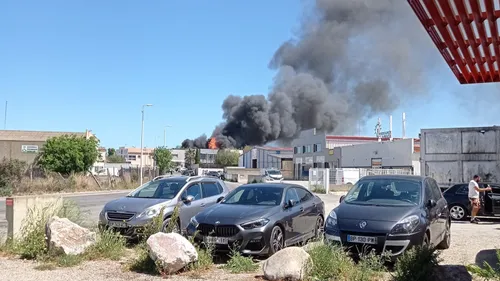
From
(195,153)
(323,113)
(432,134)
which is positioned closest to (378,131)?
(323,113)

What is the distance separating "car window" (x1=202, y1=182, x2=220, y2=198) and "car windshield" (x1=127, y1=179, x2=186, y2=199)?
611 mm

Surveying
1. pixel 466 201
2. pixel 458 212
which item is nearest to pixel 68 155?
pixel 458 212

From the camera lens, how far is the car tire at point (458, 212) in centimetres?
1582

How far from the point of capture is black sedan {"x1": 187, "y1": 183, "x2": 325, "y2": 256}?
840 centimetres

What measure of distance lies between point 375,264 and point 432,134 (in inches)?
570

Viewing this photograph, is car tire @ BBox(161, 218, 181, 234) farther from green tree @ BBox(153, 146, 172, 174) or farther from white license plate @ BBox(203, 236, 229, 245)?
green tree @ BBox(153, 146, 172, 174)

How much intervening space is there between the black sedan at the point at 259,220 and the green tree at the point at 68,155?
36.7 m

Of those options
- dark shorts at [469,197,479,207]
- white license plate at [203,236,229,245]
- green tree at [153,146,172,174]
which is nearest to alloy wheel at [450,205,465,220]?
dark shorts at [469,197,479,207]

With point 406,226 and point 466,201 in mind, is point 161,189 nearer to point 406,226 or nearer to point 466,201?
point 406,226

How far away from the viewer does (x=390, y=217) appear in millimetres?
7871

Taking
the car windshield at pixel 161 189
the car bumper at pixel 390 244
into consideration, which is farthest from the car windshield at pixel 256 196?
the car bumper at pixel 390 244

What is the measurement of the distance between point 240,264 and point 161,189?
421 centimetres

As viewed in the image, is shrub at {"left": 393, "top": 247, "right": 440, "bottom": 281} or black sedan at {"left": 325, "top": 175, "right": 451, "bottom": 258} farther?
black sedan at {"left": 325, "top": 175, "right": 451, "bottom": 258}

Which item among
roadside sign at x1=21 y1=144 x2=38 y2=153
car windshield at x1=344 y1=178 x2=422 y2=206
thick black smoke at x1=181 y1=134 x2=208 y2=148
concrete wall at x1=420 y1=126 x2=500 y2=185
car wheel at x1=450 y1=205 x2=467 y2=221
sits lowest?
car wheel at x1=450 y1=205 x2=467 y2=221
